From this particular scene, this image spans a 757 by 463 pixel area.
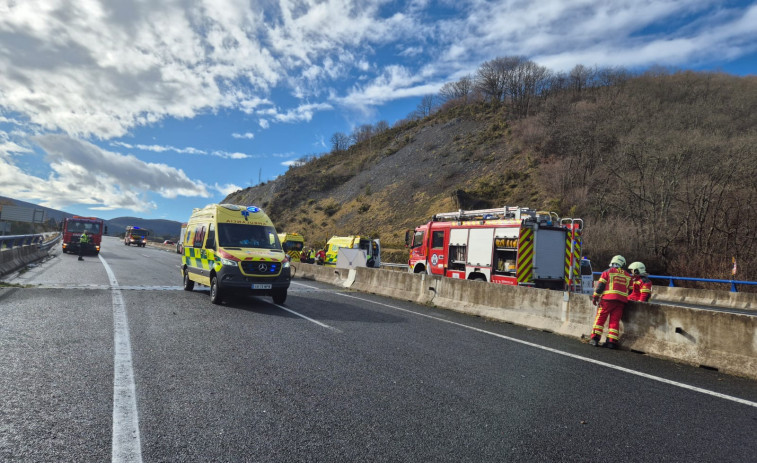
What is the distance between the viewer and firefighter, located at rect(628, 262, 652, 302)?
7.77 metres

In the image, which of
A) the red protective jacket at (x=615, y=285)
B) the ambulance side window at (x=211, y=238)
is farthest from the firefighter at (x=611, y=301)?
the ambulance side window at (x=211, y=238)

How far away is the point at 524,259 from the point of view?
13148 millimetres

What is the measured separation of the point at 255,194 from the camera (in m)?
84.6

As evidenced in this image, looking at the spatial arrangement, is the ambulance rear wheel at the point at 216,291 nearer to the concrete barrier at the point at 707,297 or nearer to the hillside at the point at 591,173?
the concrete barrier at the point at 707,297

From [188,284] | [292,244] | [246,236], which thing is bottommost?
[188,284]

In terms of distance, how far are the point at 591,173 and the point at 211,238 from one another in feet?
110

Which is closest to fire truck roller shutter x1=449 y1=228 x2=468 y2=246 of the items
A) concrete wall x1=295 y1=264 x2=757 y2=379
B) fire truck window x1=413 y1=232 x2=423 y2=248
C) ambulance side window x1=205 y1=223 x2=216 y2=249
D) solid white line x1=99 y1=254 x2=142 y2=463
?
fire truck window x1=413 y1=232 x2=423 y2=248

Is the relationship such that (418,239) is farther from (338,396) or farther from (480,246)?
(338,396)

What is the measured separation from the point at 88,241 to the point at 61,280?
14664mm

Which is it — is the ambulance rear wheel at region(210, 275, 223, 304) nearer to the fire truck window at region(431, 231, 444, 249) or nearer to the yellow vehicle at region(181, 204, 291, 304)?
the yellow vehicle at region(181, 204, 291, 304)

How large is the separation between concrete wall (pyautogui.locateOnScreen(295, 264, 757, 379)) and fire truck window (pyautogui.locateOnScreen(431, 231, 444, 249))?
3.37 m

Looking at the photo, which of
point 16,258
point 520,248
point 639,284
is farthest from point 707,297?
point 16,258

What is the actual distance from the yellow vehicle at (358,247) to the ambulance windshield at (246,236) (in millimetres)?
14204

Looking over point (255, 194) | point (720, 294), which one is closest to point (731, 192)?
point (720, 294)
